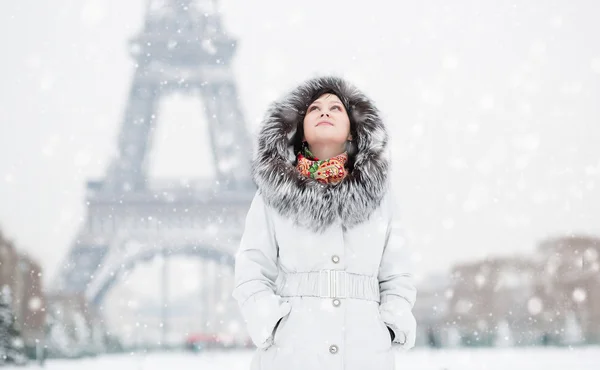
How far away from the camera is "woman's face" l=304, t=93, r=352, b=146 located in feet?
4.54

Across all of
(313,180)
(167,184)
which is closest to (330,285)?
(313,180)

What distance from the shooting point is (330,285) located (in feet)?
4.16

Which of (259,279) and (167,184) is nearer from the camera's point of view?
(259,279)

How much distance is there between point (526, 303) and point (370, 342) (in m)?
7.93

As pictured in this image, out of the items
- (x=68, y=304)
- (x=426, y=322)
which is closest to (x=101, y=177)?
(x=68, y=304)

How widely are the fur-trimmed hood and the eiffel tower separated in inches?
244

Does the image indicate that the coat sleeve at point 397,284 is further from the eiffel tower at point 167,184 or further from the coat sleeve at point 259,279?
the eiffel tower at point 167,184

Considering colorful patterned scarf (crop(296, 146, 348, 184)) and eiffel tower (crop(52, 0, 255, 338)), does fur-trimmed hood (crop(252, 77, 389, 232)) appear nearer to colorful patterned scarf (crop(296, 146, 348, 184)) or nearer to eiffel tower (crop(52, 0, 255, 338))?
colorful patterned scarf (crop(296, 146, 348, 184))

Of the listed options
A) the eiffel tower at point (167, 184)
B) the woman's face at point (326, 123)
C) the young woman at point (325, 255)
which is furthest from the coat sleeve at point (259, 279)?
the eiffel tower at point (167, 184)

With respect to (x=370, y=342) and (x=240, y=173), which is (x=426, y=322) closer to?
(x=240, y=173)

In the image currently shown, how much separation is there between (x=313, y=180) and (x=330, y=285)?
186mm

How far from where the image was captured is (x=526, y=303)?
28.5 ft

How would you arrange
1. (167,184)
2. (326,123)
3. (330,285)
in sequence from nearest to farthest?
1. (330,285)
2. (326,123)
3. (167,184)

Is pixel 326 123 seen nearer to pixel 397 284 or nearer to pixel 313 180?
pixel 313 180
